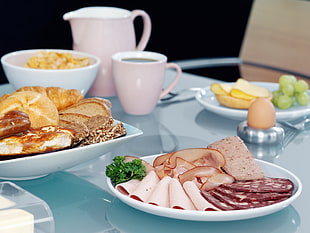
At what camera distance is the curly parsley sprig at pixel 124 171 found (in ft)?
3.15

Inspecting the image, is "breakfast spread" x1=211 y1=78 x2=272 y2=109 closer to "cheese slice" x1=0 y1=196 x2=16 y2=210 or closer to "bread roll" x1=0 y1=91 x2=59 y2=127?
"bread roll" x1=0 y1=91 x2=59 y2=127

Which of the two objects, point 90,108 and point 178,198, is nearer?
point 178,198

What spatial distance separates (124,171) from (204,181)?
0.45 ft

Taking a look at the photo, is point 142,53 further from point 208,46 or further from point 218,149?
point 208,46

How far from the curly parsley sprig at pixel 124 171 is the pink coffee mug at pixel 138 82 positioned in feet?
1.64

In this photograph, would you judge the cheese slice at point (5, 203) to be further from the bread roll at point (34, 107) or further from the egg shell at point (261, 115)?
the egg shell at point (261, 115)

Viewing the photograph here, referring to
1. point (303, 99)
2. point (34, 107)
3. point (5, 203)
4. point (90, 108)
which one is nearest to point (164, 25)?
point (303, 99)

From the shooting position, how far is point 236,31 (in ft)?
14.2

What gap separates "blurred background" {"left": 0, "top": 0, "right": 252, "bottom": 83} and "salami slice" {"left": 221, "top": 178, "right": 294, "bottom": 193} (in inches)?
106

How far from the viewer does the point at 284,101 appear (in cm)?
152

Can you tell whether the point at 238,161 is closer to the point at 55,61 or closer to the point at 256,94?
the point at 256,94

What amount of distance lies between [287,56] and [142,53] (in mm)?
1206

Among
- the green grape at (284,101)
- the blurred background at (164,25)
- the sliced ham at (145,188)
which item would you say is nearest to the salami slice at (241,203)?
the sliced ham at (145,188)

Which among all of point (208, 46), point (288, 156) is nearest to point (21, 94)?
point (288, 156)
